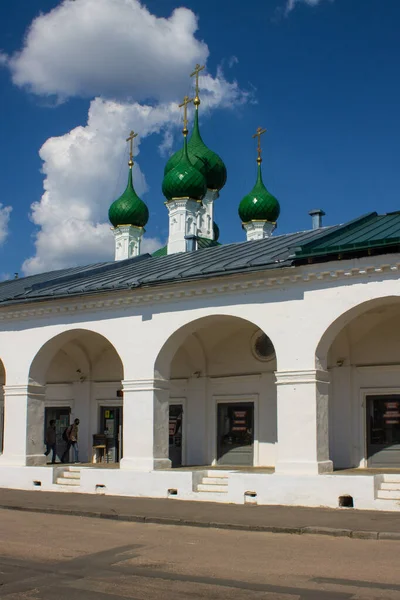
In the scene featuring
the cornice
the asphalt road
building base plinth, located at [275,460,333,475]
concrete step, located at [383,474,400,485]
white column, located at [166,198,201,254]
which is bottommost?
the asphalt road

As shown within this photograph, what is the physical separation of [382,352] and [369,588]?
9.32m

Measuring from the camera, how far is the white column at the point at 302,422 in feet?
45.1

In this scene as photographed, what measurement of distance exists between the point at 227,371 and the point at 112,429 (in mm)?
4043

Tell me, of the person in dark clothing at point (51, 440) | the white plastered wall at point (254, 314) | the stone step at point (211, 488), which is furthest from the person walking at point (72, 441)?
the stone step at point (211, 488)

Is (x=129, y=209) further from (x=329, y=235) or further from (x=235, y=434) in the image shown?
(x=329, y=235)

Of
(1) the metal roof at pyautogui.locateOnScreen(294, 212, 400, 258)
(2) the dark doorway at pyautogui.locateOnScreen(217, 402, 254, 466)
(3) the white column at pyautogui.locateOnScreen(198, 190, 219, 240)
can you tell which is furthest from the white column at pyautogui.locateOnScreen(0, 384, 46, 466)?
(3) the white column at pyautogui.locateOnScreen(198, 190, 219, 240)

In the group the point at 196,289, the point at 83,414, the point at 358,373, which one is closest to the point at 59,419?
the point at 83,414

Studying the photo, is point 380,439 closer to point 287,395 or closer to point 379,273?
point 287,395

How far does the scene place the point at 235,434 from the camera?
17.9 metres

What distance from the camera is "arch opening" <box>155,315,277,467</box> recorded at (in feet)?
57.1

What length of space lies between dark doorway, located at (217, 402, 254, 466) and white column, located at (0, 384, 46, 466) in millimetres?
4330

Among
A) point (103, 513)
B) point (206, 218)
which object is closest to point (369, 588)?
point (103, 513)

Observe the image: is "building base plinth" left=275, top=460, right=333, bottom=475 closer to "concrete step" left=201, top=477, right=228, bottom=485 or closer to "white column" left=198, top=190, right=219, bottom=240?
"concrete step" left=201, top=477, right=228, bottom=485

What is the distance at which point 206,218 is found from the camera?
3791 cm
